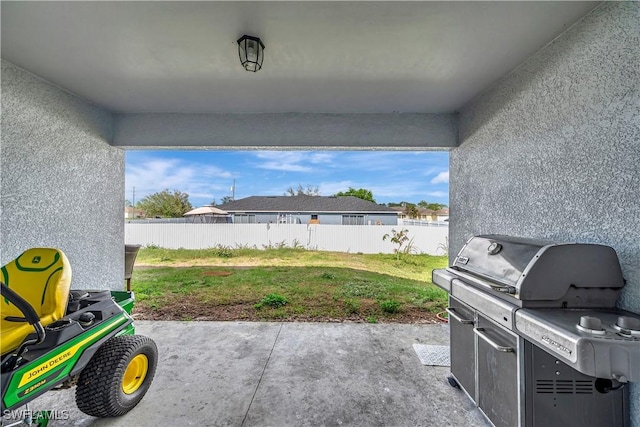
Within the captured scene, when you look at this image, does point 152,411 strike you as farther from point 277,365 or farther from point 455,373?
point 455,373

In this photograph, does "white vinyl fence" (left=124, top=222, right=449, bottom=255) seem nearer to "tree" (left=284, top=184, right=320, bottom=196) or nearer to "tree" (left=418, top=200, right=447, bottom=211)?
"tree" (left=418, top=200, right=447, bottom=211)

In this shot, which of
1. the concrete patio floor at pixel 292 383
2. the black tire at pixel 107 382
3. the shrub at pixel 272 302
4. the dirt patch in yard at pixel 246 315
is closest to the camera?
the black tire at pixel 107 382

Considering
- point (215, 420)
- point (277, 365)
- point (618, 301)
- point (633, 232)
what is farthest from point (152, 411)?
point (633, 232)

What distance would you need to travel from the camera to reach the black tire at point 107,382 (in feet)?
5.47

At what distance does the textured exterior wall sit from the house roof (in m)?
7.78

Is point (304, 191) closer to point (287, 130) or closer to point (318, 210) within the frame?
point (318, 210)

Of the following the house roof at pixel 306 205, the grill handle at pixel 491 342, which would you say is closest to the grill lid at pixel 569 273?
the grill handle at pixel 491 342

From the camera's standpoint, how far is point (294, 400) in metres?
2.02

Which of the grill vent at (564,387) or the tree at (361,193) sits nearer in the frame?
the grill vent at (564,387)

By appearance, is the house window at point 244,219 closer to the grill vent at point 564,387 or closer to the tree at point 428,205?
the tree at point 428,205

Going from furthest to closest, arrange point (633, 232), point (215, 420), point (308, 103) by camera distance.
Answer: point (308, 103)
point (215, 420)
point (633, 232)

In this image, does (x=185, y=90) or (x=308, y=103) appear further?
(x=308, y=103)

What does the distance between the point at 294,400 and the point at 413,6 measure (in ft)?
9.71

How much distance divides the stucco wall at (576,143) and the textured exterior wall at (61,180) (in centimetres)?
449
